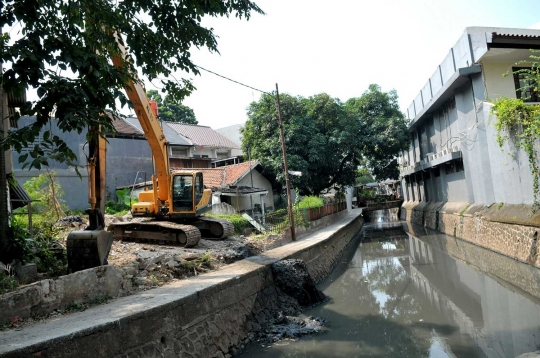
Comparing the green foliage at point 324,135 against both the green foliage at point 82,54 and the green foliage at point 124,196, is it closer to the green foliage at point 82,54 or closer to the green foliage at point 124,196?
the green foliage at point 124,196

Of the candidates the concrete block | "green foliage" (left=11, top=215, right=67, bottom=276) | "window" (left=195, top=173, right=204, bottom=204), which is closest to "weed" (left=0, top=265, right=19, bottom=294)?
the concrete block

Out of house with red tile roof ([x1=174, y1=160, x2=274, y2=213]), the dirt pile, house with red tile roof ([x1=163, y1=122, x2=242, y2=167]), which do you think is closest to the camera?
the dirt pile

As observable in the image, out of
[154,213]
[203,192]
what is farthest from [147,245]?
[203,192]

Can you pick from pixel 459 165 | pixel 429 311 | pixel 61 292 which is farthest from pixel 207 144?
pixel 61 292

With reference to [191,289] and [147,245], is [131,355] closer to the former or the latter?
[191,289]

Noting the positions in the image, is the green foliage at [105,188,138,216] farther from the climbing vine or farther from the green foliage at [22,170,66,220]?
the climbing vine

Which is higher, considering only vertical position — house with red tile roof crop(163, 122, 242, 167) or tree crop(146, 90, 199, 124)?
tree crop(146, 90, 199, 124)

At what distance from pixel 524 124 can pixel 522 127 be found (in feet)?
1.55

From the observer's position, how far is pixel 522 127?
1186cm

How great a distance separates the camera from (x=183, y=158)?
2730 cm

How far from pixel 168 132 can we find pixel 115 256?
20.7 metres

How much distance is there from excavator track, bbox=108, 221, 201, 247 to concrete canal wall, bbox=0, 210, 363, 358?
2.38 meters

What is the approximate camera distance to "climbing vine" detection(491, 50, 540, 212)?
34.7 feet

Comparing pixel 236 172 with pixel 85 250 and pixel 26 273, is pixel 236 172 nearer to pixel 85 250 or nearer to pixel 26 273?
pixel 85 250
